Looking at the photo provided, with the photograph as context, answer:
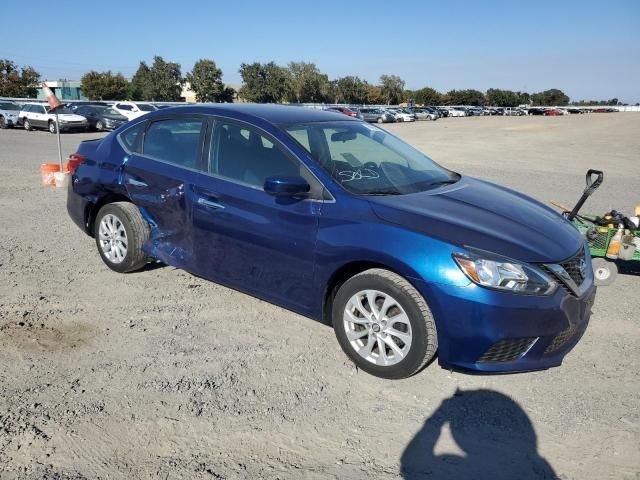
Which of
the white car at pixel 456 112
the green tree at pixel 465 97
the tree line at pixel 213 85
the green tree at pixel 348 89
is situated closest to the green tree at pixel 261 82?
the tree line at pixel 213 85

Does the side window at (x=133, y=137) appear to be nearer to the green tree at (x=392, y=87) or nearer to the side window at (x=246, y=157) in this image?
the side window at (x=246, y=157)

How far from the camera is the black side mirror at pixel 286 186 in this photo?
366cm

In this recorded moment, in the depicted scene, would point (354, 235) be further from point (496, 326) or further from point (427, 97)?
point (427, 97)

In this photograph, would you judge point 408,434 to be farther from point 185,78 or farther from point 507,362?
point 185,78

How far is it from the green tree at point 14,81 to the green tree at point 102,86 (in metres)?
7.18

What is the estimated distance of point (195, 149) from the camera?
454 cm

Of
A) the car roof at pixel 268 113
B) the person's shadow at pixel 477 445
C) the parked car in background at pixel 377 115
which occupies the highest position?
the parked car in background at pixel 377 115

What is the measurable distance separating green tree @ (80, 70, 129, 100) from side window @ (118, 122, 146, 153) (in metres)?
74.7

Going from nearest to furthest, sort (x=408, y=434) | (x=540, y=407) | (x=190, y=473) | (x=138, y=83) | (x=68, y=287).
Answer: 1. (x=190, y=473)
2. (x=408, y=434)
3. (x=540, y=407)
4. (x=68, y=287)
5. (x=138, y=83)

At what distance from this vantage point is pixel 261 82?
83.6 meters

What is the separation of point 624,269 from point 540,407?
11.1 feet

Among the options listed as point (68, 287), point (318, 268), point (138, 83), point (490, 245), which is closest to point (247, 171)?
point (318, 268)

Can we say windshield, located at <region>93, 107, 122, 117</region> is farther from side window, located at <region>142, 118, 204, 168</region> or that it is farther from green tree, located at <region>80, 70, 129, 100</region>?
green tree, located at <region>80, 70, 129, 100</region>

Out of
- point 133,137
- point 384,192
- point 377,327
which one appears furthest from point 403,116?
point 377,327
